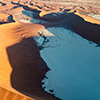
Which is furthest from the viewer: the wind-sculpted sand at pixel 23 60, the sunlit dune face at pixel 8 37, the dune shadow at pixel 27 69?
the sunlit dune face at pixel 8 37

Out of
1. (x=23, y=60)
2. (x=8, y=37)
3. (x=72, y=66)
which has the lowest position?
(x=8, y=37)

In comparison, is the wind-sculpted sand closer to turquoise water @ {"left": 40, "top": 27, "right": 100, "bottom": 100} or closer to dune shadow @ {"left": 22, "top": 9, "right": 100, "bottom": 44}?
dune shadow @ {"left": 22, "top": 9, "right": 100, "bottom": 44}

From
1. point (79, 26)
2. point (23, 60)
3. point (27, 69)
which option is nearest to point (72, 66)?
point (27, 69)

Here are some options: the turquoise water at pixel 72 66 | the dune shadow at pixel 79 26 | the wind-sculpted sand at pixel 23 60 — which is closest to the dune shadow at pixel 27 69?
the wind-sculpted sand at pixel 23 60

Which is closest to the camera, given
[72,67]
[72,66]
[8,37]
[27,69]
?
[27,69]

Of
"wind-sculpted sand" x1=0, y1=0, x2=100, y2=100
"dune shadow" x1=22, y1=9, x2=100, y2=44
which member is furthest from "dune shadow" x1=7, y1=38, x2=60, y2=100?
"dune shadow" x1=22, y1=9, x2=100, y2=44

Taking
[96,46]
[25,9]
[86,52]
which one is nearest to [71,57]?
[86,52]

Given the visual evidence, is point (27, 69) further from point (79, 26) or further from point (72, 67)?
point (79, 26)

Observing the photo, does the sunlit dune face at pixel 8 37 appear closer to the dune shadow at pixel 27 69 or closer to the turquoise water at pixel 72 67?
the dune shadow at pixel 27 69

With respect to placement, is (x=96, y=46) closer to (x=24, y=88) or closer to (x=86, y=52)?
(x=86, y=52)

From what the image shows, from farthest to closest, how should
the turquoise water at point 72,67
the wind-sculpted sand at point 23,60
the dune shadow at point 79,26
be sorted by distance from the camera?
the dune shadow at point 79,26 → the turquoise water at point 72,67 → the wind-sculpted sand at point 23,60
